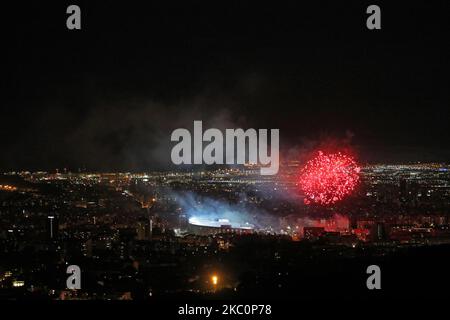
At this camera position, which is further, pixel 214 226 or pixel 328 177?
pixel 214 226

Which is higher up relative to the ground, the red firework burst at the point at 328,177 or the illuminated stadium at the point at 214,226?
the red firework burst at the point at 328,177

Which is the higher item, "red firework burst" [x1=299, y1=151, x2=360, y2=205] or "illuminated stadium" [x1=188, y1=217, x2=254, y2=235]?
"red firework burst" [x1=299, y1=151, x2=360, y2=205]

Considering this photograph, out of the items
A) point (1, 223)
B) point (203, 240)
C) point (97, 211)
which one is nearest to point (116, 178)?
point (97, 211)

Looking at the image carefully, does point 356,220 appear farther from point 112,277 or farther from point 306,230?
point 112,277
